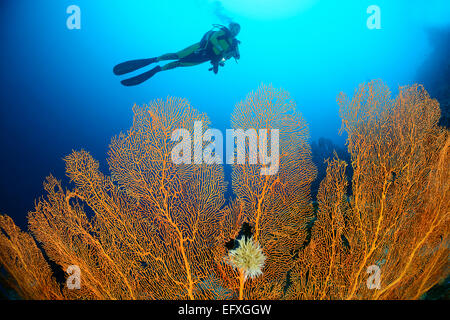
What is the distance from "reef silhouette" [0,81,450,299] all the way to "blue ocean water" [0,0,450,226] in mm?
27381

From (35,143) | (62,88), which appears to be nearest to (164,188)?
(35,143)

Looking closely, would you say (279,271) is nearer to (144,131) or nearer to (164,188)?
(164,188)

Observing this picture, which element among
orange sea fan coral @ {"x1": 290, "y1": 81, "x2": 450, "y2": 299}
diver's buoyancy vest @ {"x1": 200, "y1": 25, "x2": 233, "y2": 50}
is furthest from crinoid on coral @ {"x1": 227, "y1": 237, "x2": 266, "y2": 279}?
diver's buoyancy vest @ {"x1": 200, "y1": 25, "x2": 233, "y2": 50}

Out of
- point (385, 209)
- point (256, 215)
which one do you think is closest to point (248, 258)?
point (256, 215)

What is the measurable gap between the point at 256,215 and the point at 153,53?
51136 mm

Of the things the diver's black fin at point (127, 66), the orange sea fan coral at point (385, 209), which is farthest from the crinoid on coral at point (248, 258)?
the diver's black fin at point (127, 66)

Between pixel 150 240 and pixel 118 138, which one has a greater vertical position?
pixel 118 138

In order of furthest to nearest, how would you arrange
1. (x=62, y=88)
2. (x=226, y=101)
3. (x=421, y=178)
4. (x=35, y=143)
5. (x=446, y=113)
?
(x=226, y=101) → (x=62, y=88) → (x=35, y=143) → (x=446, y=113) → (x=421, y=178)

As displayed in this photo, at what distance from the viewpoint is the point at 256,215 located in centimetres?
280

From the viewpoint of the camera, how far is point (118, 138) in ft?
10.7

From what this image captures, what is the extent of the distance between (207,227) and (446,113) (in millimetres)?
8279

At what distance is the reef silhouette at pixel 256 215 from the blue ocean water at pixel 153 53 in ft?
89.8

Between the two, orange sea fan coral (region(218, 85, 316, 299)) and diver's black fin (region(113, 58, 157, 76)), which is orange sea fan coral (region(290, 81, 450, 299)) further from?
diver's black fin (region(113, 58, 157, 76))

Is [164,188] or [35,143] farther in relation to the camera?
[35,143]
